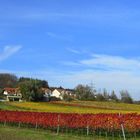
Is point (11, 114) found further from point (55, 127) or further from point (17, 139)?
point (17, 139)

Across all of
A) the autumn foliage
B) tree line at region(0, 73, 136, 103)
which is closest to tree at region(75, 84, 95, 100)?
tree line at region(0, 73, 136, 103)

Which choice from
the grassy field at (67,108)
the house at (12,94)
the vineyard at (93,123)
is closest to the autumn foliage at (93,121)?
the vineyard at (93,123)

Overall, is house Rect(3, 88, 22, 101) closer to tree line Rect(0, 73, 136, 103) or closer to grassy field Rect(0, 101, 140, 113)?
tree line Rect(0, 73, 136, 103)

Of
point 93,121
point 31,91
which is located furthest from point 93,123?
point 31,91

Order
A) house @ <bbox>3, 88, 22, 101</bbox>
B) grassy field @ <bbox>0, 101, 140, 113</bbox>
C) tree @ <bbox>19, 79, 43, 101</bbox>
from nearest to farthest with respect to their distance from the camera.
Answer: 1. grassy field @ <bbox>0, 101, 140, 113</bbox>
2. tree @ <bbox>19, 79, 43, 101</bbox>
3. house @ <bbox>3, 88, 22, 101</bbox>

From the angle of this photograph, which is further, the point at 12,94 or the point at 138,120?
the point at 12,94

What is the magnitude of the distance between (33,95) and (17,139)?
116750mm

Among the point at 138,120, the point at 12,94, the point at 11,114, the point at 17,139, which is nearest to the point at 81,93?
the point at 12,94

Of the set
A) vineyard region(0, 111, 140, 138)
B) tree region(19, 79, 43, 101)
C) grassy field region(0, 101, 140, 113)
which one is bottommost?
vineyard region(0, 111, 140, 138)

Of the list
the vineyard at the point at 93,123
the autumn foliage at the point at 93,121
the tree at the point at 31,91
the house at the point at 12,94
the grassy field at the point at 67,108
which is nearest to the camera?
the vineyard at the point at 93,123

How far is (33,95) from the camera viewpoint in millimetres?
142125

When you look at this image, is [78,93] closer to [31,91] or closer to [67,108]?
[31,91]

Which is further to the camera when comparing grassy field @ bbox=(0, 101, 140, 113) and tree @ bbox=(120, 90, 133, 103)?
tree @ bbox=(120, 90, 133, 103)

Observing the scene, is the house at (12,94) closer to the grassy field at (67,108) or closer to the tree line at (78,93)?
the tree line at (78,93)
